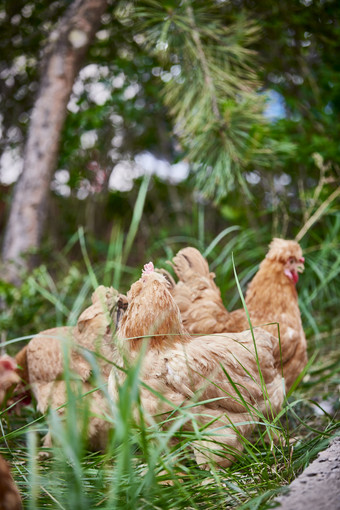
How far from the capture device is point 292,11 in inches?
136

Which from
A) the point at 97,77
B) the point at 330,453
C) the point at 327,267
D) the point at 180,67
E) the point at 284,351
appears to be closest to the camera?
the point at 330,453

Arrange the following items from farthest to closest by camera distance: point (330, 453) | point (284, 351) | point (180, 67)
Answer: point (180, 67) < point (284, 351) < point (330, 453)

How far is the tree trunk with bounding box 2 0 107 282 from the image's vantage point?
3.05 m

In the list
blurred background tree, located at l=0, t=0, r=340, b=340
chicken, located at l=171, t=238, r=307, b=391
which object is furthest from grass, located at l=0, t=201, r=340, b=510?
blurred background tree, located at l=0, t=0, r=340, b=340

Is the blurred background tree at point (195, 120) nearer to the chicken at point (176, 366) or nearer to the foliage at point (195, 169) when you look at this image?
the foliage at point (195, 169)

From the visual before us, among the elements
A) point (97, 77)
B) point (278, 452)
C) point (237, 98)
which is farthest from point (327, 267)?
point (97, 77)

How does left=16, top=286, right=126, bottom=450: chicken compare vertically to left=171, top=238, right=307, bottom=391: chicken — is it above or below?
above

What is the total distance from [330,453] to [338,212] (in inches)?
91.6

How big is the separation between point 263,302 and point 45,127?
1.84 m

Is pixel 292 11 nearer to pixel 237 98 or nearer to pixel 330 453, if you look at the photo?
pixel 237 98

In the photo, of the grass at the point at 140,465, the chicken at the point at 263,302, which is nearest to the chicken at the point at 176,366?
the grass at the point at 140,465

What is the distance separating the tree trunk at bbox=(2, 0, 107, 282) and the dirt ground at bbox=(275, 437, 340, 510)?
2289 millimetres

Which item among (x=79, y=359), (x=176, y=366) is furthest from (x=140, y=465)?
(x=79, y=359)

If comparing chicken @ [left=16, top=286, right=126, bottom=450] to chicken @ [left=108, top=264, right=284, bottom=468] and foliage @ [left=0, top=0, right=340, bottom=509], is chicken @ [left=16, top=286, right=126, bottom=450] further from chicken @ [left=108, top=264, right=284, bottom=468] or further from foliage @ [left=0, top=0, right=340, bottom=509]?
chicken @ [left=108, top=264, right=284, bottom=468]
